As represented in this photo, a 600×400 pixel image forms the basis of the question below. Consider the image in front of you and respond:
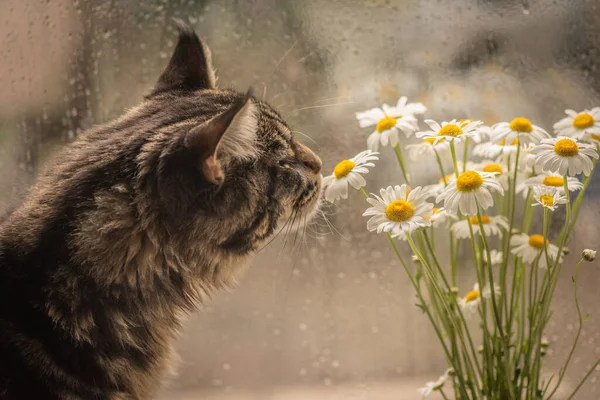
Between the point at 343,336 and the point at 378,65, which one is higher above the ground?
the point at 378,65

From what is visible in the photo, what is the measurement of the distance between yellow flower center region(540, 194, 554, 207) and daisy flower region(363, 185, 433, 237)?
160 mm

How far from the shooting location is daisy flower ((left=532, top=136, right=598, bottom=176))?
29.5 inches

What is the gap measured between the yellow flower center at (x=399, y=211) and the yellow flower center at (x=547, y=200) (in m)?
0.19

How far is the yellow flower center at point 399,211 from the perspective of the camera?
785mm

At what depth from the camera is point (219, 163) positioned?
0.72 meters

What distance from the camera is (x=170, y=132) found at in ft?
2.42

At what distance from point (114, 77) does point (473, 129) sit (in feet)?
2.95

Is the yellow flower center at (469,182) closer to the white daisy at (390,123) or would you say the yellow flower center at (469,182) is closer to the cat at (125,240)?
the white daisy at (390,123)

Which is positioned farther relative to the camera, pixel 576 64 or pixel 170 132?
pixel 576 64

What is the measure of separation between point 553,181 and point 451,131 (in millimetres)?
172

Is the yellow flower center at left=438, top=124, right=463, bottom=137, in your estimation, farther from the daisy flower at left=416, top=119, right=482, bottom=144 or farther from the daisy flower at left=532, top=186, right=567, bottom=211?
the daisy flower at left=532, top=186, right=567, bottom=211

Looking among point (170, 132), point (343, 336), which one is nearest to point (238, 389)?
point (343, 336)

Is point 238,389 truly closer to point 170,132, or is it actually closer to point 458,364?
point 458,364

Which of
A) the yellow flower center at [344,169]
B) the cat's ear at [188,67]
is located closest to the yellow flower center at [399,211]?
the yellow flower center at [344,169]
